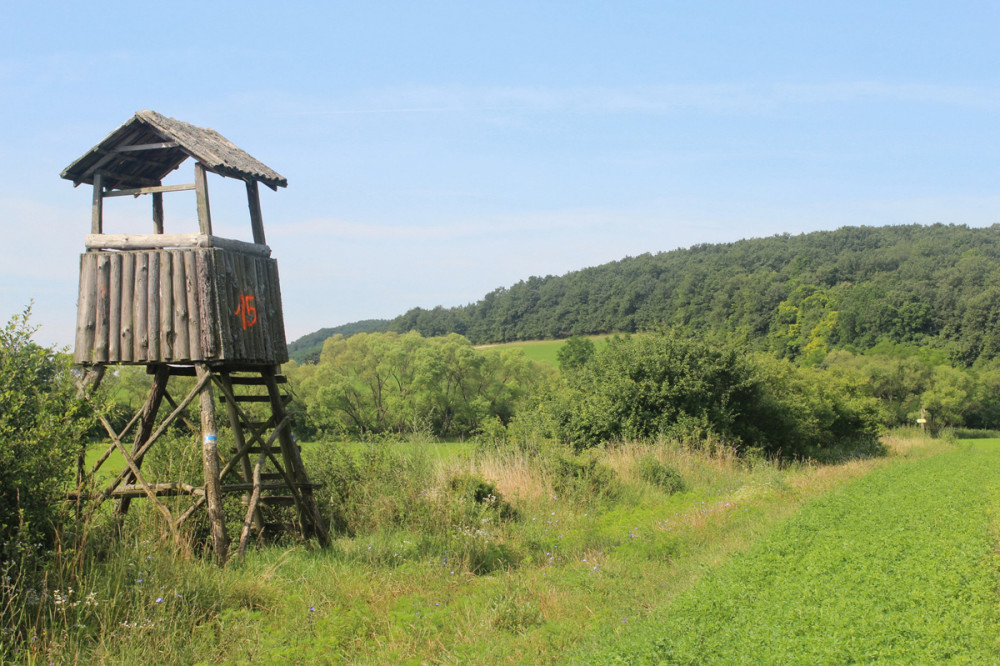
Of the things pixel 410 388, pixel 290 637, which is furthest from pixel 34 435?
pixel 410 388

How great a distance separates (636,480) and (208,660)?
960 cm

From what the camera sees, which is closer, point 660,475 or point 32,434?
point 32,434

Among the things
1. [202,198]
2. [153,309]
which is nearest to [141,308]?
[153,309]

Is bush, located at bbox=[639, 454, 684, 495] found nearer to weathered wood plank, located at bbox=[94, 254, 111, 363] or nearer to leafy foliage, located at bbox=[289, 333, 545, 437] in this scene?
weathered wood plank, located at bbox=[94, 254, 111, 363]

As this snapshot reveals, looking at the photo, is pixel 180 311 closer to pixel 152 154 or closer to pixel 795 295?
pixel 152 154

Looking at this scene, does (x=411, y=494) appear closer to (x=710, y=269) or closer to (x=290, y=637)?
(x=290, y=637)

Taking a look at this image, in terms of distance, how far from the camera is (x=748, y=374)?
21156 millimetres

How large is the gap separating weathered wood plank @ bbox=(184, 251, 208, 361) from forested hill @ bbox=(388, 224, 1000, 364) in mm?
69941

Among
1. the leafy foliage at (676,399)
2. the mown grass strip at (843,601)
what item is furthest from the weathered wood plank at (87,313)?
the leafy foliage at (676,399)

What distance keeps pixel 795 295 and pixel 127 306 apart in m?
91.7

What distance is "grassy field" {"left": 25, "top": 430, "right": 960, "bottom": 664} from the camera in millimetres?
5645

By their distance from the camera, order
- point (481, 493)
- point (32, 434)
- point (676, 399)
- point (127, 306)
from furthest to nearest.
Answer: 1. point (676, 399)
2. point (481, 493)
3. point (127, 306)
4. point (32, 434)

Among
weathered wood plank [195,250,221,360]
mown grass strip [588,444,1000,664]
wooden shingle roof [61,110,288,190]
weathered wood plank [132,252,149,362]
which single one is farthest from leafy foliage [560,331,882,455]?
weathered wood plank [132,252,149,362]

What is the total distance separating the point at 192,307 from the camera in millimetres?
8227
